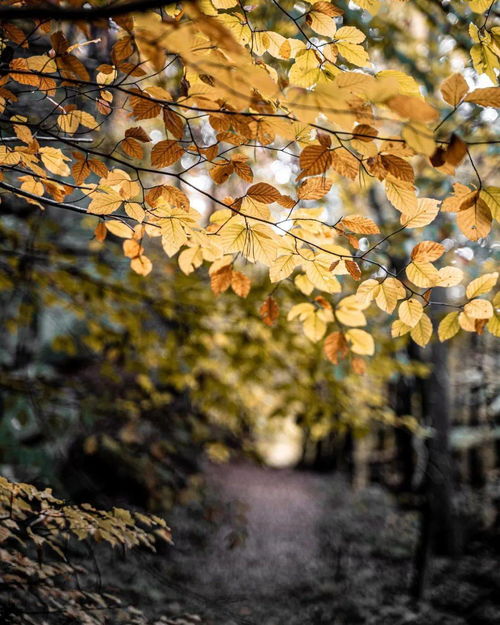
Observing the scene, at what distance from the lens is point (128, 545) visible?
125 cm

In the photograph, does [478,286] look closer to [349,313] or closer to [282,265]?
[349,313]

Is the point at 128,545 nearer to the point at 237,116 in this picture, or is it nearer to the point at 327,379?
the point at 237,116

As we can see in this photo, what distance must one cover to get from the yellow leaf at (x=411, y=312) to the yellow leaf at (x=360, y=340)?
0.24 meters

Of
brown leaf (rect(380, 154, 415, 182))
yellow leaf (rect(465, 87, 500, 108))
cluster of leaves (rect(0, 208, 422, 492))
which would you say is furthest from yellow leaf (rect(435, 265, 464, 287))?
cluster of leaves (rect(0, 208, 422, 492))

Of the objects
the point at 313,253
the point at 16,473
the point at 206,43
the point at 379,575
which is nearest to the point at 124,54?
the point at 206,43

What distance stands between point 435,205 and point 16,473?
5079 mm

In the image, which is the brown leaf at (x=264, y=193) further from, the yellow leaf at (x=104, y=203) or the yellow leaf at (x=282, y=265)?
the yellow leaf at (x=104, y=203)

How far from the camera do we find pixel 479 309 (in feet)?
3.62

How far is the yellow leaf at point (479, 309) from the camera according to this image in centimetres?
109

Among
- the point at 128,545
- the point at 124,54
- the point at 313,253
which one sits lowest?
the point at 128,545

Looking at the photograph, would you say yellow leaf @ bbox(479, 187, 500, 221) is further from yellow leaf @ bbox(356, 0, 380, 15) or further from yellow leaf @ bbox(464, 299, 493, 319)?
yellow leaf @ bbox(356, 0, 380, 15)

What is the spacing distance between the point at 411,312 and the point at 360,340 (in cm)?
27

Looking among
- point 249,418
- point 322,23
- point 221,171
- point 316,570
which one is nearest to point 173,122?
point 221,171

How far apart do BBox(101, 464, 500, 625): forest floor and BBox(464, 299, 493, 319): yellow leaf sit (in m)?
1.85
